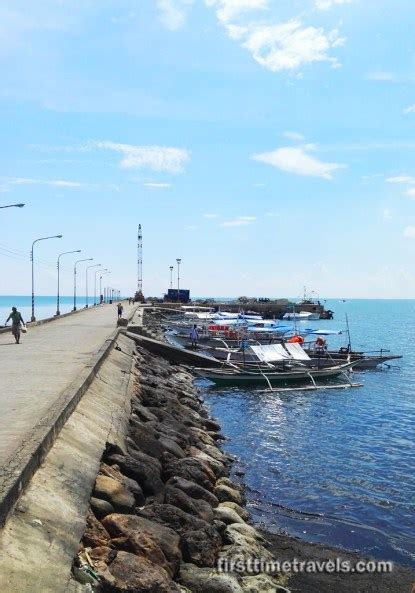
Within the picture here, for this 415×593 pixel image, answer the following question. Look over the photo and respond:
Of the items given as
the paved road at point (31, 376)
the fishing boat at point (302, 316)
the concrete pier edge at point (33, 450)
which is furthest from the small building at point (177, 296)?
the concrete pier edge at point (33, 450)

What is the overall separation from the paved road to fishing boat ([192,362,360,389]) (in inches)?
273

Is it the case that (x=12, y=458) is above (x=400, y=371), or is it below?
above

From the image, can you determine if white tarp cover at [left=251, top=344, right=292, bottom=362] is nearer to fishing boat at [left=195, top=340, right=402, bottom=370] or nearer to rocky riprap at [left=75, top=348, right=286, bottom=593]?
fishing boat at [left=195, top=340, right=402, bottom=370]

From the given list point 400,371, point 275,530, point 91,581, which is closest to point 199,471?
point 275,530

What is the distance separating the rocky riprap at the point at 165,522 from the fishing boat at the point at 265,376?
1617cm

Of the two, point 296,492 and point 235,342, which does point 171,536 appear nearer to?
point 296,492

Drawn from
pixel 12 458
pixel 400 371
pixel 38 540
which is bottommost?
pixel 400 371

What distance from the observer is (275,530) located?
12422 millimetres

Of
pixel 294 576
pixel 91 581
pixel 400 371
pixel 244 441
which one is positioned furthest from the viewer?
pixel 400 371

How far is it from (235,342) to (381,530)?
3466cm

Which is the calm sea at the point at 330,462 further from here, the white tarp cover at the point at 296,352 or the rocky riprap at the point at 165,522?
the white tarp cover at the point at 296,352

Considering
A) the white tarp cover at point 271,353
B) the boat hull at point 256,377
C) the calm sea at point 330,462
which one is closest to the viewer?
the calm sea at point 330,462

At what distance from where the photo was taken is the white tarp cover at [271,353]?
34594 millimetres

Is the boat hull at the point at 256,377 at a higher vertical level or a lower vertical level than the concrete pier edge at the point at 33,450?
lower
